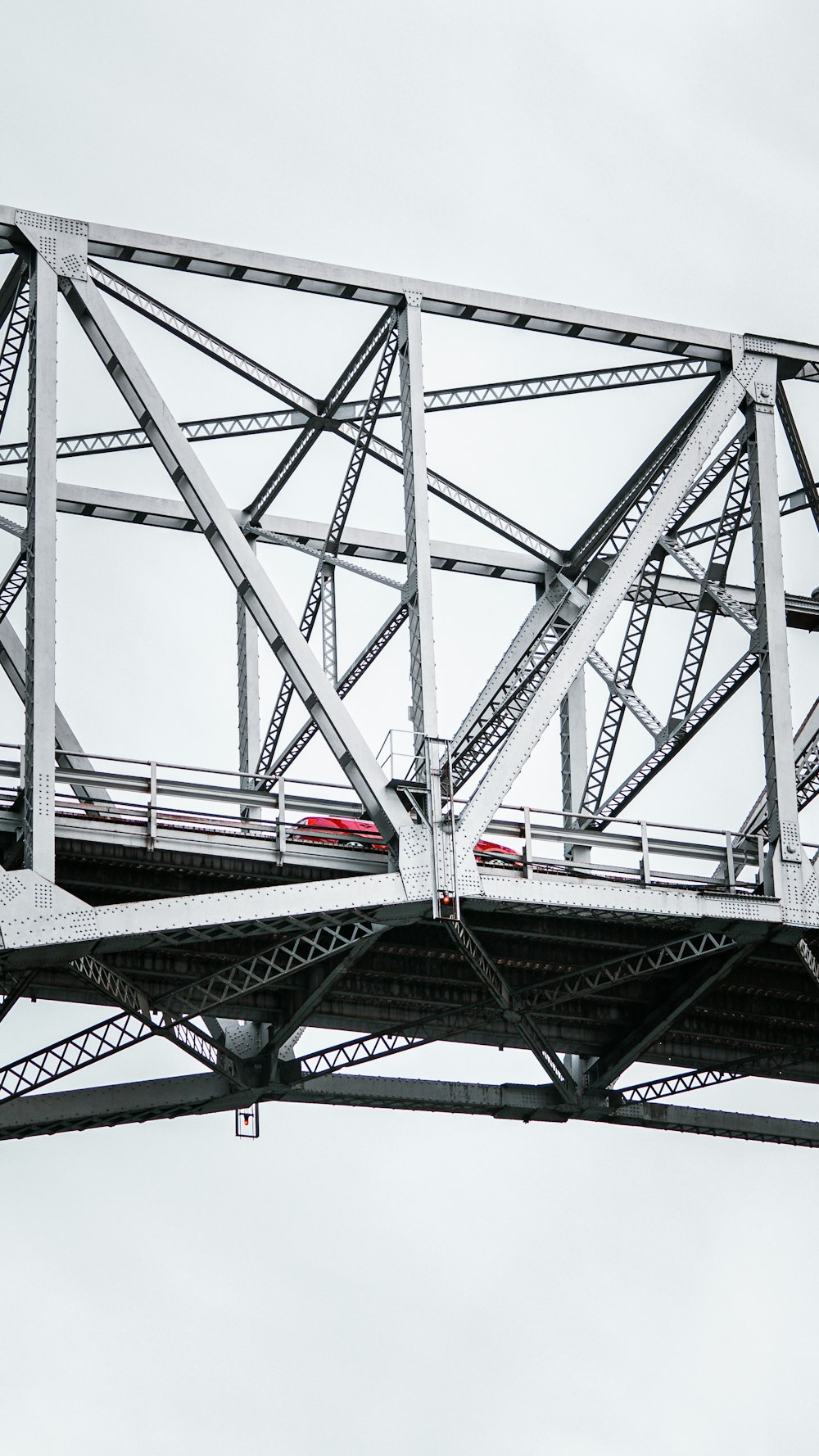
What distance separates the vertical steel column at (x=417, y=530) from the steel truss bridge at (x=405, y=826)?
6 cm

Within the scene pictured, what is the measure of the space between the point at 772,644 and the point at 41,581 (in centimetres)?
1204

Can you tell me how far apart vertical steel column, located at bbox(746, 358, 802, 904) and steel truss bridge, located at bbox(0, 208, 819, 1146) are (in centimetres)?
6

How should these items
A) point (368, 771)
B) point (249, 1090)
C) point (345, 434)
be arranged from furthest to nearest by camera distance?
point (345, 434) → point (249, 1090) → point (368, 771)

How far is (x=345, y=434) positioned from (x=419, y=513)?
15.7 feet

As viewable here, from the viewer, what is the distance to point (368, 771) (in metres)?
37.3

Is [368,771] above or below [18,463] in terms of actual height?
below

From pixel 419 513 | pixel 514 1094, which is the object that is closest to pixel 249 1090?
pixel 514 1094

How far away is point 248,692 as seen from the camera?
151 feet

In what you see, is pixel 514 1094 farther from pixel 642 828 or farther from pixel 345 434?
pixel 345 434

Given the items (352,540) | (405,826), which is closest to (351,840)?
(405,826)

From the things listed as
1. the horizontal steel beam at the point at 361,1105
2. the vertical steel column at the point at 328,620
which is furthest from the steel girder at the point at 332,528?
the horizontal steel beam at the point at 361,1105

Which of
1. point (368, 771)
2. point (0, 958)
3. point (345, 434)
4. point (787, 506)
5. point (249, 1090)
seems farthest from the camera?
point (787, 506)

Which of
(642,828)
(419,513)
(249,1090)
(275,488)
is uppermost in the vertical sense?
(275,488)

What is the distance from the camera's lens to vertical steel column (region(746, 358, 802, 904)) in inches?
1586
